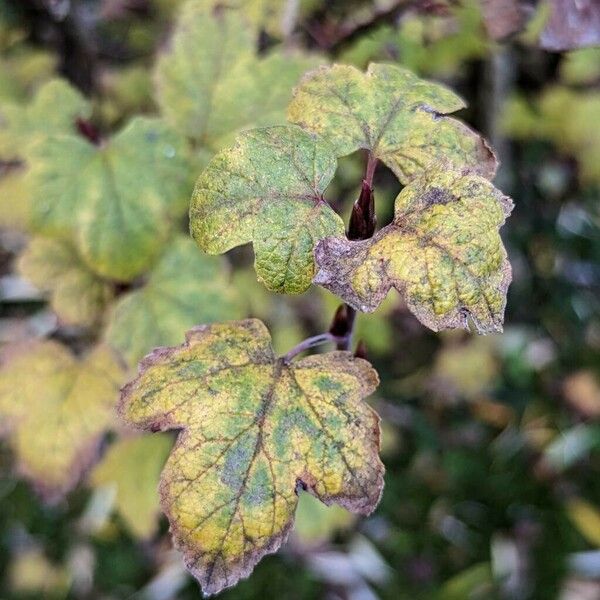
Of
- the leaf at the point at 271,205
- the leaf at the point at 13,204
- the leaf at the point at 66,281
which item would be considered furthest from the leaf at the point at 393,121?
the leaf at the point at 13,204

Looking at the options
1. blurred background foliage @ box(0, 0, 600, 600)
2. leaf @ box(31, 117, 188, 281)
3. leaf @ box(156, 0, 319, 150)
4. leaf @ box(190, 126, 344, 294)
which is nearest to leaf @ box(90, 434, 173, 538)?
blurred background foliage @ box(0, 0, 600, 600)

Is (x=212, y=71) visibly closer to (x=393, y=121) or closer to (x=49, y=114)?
(x=49, y=114)

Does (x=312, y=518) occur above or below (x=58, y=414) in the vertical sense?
below

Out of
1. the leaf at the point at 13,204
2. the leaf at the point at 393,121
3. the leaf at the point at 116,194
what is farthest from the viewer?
the leaf at the point at 13,204

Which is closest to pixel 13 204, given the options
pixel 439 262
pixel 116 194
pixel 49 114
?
pixel 49 114

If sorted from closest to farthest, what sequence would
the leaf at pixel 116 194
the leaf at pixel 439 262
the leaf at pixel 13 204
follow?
the leaf at pixel 439 262 → the leaf at pixel 116 194 → the leaf at pixel 13 204

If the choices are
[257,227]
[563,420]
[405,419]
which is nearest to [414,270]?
[257,227]

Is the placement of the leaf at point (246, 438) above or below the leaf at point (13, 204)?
above

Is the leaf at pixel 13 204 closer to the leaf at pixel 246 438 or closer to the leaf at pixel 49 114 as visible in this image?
the leaf at pixel 49 114

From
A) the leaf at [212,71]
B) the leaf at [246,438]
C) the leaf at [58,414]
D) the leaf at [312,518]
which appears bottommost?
the leaf at [312,518]
